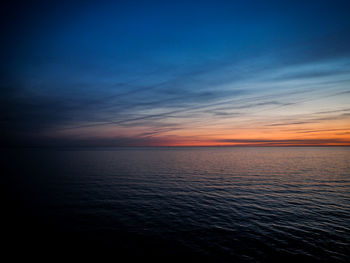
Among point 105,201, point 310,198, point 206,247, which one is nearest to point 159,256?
point 206,247

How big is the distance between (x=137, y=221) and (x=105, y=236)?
4124 millimetres

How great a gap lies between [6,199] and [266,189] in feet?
149

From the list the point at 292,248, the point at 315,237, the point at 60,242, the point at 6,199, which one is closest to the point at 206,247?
the point at 292,248

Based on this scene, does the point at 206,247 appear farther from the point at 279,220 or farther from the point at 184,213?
the point at 279,220

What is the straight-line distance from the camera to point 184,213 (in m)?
23.4

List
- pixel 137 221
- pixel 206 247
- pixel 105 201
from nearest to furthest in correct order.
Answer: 1. pixel 206 247
2. pixel 137 221
3. pixel 105 201

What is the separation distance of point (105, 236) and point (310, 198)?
3113cm

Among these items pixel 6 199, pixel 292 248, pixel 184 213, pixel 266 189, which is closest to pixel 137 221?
pixel 184 213

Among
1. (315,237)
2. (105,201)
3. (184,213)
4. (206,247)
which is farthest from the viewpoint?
(105,201)

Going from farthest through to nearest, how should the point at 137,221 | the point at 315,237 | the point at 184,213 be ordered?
the point at 184,213 → the point at 137,221 → the point at 315,237

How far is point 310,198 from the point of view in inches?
1180

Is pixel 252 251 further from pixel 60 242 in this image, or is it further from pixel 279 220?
pixel 60 242

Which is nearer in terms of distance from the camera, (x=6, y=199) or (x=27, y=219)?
(x=27, y=219)

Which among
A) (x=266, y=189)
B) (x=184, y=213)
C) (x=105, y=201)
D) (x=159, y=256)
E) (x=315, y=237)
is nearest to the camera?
(x=159, y=256)
